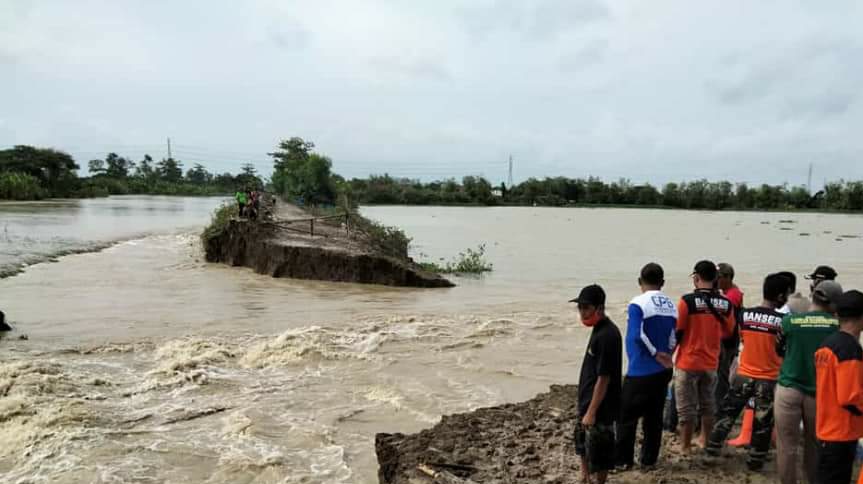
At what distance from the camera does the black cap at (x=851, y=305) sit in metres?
3.65

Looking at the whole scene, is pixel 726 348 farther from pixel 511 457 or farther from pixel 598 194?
pixel 598 194

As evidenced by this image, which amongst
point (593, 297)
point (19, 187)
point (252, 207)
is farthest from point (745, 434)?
point (19, 187)

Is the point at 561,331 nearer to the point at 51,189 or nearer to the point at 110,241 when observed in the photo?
the point at 110,241

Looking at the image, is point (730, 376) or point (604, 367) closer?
point (604, 367)

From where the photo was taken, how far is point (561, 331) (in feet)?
41.5

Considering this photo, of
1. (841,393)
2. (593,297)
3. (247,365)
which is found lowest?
(247,365)

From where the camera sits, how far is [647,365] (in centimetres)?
464

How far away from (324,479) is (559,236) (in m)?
37.8

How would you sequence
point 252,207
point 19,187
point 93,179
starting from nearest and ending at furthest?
point 252,207
point 19,187
point 93,179

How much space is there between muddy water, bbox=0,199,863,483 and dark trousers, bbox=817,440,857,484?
12.3 feet

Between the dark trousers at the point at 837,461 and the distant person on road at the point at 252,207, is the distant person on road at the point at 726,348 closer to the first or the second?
the dark trousers at the point at 837,461

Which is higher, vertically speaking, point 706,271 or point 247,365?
point 706,271

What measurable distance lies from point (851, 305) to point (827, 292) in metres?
0.55

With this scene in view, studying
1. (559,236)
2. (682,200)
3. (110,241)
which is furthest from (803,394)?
(682,200)
